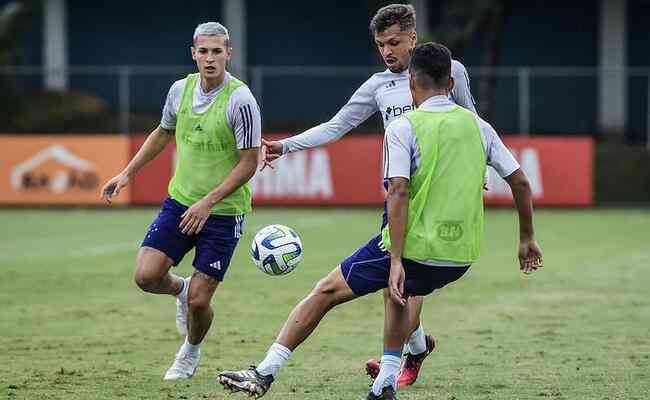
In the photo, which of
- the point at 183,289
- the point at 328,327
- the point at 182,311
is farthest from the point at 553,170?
the point at 183,289

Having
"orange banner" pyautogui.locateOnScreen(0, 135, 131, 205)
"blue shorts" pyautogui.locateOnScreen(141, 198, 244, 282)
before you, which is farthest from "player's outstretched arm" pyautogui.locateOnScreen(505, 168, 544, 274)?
"orange banner" pyautogui.locateOnScreen(0, 135, 131, 205)

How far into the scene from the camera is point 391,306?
7.72 metres

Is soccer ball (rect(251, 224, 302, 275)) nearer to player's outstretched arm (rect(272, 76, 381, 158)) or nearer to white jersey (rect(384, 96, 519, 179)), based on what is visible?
player's outstretched arm (rect(272, 76, 381, 158))

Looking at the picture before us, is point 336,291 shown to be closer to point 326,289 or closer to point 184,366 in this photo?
point 326,289

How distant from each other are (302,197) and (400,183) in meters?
19.4

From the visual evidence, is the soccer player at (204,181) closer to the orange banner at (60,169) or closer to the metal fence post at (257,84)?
the orange banner at (60,169)

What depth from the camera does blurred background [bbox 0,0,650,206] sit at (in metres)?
32.2

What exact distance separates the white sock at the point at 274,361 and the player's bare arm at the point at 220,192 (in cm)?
133

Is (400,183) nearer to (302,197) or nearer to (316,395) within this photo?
(316,395)

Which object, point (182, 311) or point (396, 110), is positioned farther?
point (182, 311)

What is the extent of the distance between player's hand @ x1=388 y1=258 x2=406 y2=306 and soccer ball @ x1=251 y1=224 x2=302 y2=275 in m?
1.47

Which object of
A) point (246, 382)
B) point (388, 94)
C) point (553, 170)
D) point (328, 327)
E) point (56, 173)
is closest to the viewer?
point (246, 382)

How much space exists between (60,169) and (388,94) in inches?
745

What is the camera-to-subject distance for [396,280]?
7340 mm
